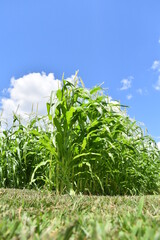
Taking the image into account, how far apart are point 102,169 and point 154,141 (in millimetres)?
1501

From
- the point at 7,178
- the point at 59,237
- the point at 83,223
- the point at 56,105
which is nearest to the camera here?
the point at 59,237

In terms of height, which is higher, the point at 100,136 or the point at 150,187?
the point at 100,136

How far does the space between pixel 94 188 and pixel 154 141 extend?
5.95 feet

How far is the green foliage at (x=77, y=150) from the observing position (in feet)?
9.61

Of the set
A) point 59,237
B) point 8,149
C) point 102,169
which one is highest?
point 8,149

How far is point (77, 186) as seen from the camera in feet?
9.96

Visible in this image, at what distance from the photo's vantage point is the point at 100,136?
3.14m

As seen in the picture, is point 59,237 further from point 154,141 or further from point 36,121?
point 154,141

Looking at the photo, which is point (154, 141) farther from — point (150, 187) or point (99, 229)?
point (99, 229)

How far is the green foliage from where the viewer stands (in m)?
2.93

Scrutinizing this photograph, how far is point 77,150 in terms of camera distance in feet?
10.2

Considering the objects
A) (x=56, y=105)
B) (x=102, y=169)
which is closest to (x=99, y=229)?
(x=56, y=105)

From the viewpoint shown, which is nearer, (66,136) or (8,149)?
(66,136)

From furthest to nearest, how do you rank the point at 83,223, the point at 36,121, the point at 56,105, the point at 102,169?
the point at 36,121 → the point at 102,169 → the point at 56,105 → the point at 83,223
